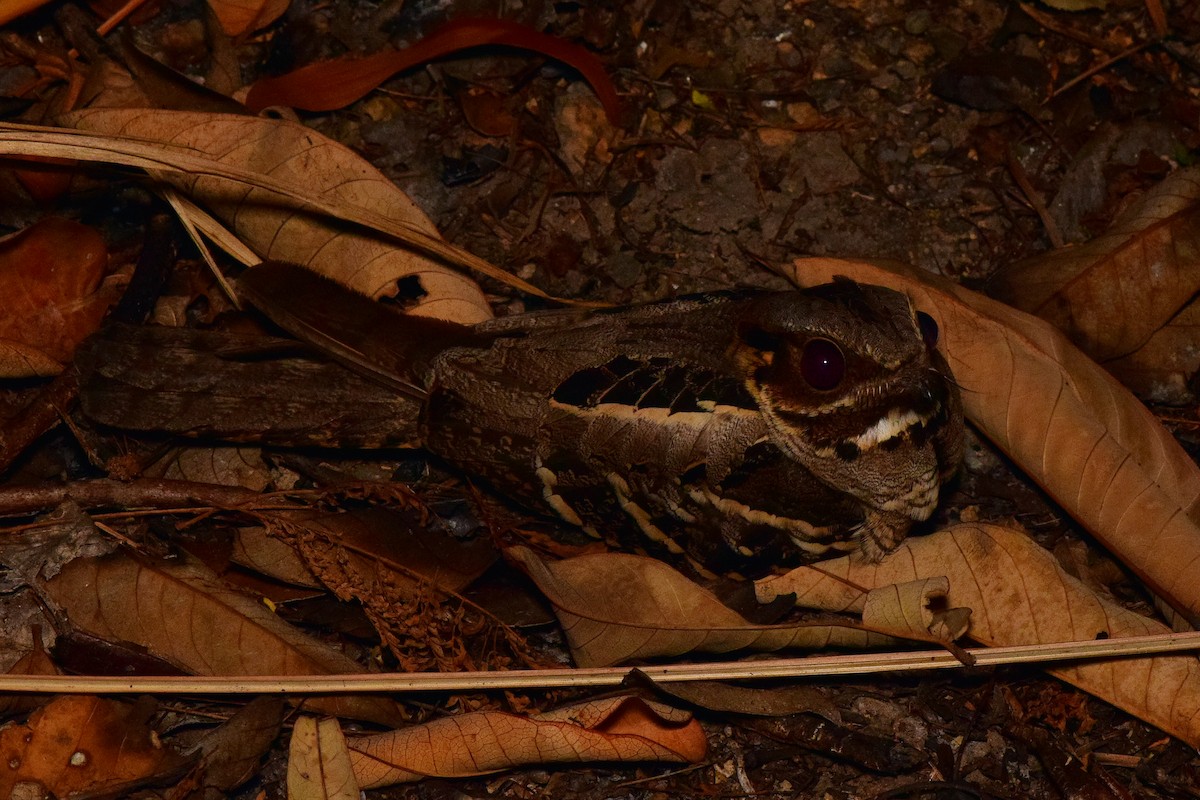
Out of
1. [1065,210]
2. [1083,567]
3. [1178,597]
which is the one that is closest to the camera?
[1178,597]

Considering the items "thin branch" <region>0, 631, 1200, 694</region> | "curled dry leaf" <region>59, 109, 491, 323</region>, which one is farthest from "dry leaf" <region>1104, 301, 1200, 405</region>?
"curled dry leaf" <region>59, 109, 491, 323</region>

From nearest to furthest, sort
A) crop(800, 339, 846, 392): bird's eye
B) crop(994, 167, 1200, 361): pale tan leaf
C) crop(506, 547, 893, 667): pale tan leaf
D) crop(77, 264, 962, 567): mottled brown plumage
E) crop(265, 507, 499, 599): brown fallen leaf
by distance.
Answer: crop(800, 339, 846, 392): bird's eye
crop(77, 264, 962, 567): mottled brown plumage
crop(506, 547, 893, 667): pale tan leaf
crop(265, 507, 499, 599): brown fallen leaf
crop(994, 167, 1200, 361): pale tan leaf

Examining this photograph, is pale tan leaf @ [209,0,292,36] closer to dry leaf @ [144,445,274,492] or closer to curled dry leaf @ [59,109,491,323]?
curled dry leaf @ [59,109,491,323]

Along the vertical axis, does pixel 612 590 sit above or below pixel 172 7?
below

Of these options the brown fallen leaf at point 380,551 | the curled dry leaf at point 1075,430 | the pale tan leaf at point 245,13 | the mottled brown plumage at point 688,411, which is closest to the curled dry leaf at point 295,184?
the mottled brown plumage at point 688,411

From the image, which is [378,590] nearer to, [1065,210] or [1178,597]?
[1178,597]

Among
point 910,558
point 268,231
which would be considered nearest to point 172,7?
point 268,231
